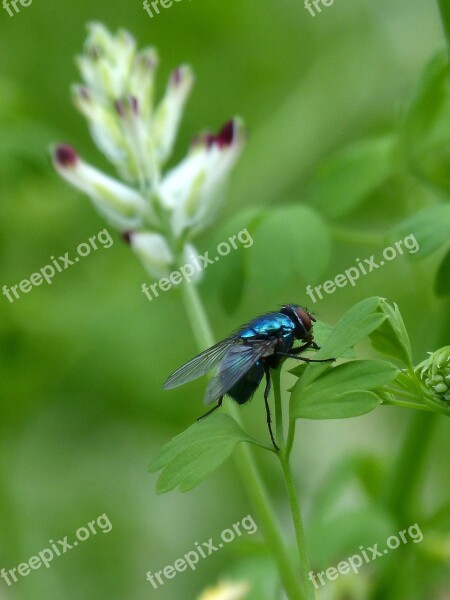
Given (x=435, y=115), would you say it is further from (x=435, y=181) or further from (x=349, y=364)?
(x=349, y=364)

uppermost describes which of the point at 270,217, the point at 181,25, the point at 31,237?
the point at 181,25

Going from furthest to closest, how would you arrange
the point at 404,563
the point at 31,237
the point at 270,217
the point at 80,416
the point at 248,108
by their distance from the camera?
the point at 248,108 → the point at 80,416 → the point at 31,237 → the point at 404,563 → the point at 270,217

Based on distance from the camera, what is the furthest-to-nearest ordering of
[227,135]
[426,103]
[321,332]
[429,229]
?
[426,103], [227,135], [429,229], [321,332]

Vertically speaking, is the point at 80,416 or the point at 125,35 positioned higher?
the point at 125,35

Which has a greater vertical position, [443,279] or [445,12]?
[445,12]

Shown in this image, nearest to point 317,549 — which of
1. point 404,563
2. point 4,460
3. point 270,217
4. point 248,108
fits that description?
point 404,563

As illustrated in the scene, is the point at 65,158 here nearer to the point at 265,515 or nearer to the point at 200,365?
the point at 200,365

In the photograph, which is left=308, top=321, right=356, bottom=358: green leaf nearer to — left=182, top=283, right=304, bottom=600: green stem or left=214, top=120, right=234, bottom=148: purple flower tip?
left=182, top=283, right=304, bottom=600: green stem

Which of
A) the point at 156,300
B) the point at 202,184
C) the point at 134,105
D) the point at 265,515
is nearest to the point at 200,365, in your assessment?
the point at 265,515
